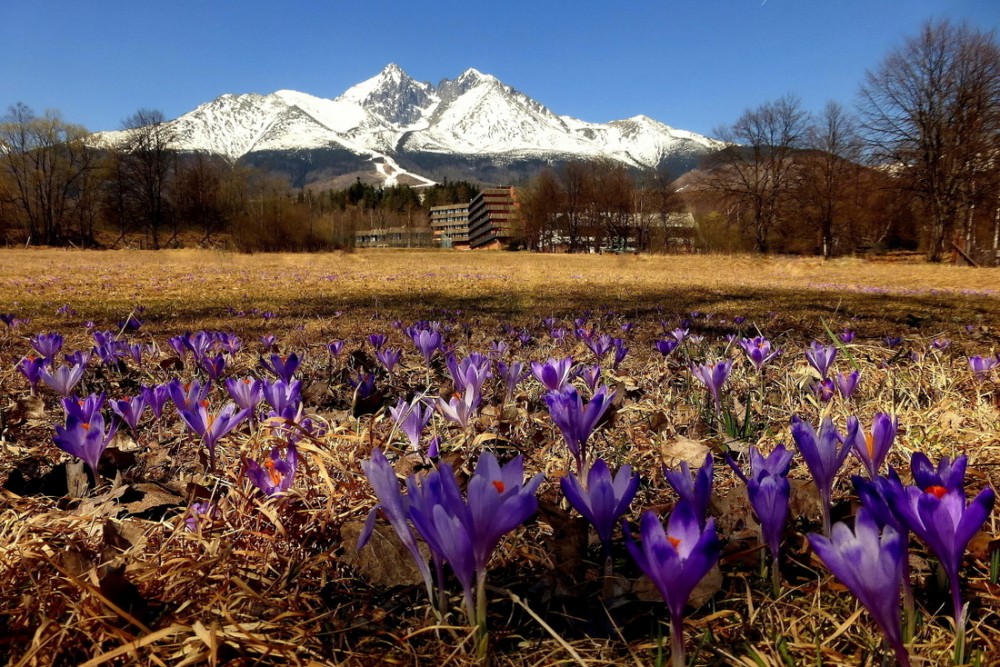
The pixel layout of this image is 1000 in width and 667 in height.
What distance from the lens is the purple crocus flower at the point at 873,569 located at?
1.70ft

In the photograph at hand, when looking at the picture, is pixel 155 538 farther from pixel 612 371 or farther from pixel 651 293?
pixel 651 293

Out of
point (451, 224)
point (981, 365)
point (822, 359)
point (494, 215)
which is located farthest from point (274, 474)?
point (451, 224)

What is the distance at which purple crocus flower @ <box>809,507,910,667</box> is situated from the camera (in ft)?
1.70

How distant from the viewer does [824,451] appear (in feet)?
2.79

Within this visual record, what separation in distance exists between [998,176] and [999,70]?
3923mm

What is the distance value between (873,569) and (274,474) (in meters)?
0.89

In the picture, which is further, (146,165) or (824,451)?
(146,165)

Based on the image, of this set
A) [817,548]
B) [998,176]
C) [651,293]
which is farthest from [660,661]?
[998,176]

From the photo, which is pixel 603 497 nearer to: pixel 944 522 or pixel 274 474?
pixel 944 522

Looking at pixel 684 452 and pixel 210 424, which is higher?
pixel 210 424

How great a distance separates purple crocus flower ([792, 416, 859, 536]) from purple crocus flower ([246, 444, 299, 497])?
2.64ft

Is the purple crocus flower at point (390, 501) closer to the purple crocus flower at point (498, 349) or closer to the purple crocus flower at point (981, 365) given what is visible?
the purple crocus flower at point (498, 349)

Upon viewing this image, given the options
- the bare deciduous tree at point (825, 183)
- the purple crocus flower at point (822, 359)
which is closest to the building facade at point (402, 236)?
the bare deciduous tree at point (825, 183)

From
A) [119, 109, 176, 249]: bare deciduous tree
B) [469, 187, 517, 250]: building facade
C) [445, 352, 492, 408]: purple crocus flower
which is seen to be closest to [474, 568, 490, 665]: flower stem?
[445, 352, 492, 408]: purple crocus flower
